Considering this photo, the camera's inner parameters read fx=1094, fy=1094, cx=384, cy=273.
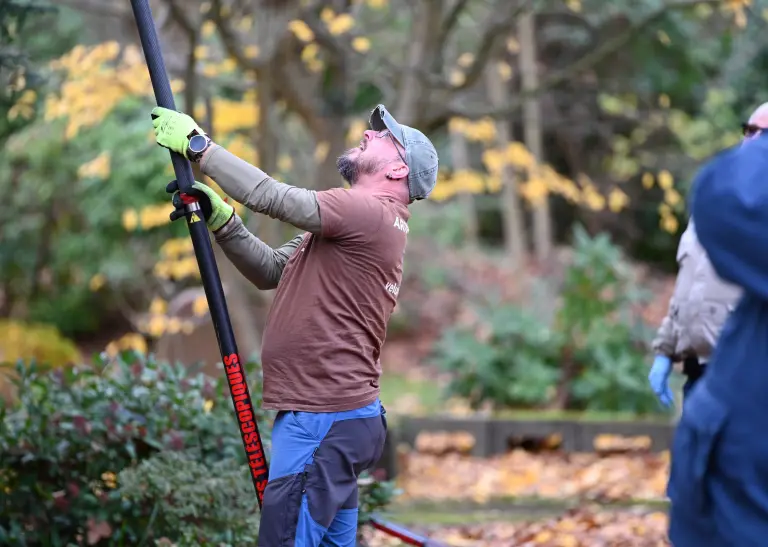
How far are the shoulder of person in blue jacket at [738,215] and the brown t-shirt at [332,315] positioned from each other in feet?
4.59

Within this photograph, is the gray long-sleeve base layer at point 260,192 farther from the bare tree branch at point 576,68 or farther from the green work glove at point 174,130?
A: the bare tree branch at point 576,68

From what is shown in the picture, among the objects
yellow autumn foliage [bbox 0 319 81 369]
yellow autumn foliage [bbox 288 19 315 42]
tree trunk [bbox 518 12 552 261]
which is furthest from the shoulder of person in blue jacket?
tree trunk [bbox 518 12 552 261]

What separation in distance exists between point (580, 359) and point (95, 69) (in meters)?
5.13

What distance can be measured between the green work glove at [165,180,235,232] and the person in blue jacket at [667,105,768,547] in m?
1.74

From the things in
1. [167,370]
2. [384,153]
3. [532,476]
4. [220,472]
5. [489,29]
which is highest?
[489,29]

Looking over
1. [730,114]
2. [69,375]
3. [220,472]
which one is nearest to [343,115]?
[69,375]

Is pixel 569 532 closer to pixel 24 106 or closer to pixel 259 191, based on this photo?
pixel 259 191

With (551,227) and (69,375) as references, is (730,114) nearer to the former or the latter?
(551,227)

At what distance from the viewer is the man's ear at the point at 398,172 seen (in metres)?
3.74

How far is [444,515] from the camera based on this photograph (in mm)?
7367

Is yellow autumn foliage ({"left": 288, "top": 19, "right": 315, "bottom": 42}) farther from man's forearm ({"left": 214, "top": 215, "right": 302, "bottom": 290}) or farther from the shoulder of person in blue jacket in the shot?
the shoulder of person in blue jacket

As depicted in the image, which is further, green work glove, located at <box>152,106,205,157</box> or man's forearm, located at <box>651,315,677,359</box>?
man's forearm, located at <box>651,315,677,359</box>

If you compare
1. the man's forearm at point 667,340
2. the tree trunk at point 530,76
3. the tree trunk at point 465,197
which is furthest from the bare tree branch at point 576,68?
the tree trunk at point 465,197

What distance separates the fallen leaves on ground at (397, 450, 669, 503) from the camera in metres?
8.33
